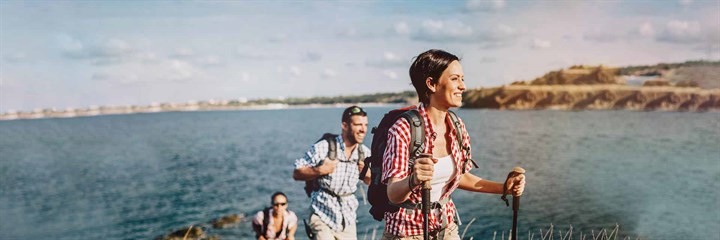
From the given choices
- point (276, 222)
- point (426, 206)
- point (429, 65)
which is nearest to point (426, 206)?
point (426, 206)

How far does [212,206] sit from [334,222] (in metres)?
40.6

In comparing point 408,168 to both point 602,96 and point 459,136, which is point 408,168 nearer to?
point 459,136

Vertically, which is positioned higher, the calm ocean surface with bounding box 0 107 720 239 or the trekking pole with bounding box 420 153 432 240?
the trekking pole with bounding box 420 153 432 240

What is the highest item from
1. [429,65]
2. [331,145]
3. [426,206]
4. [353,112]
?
[429,65]

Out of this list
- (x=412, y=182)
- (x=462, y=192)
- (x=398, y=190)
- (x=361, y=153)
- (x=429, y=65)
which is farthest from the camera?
(x=462, y=192)

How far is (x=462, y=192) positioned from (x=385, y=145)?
138ft

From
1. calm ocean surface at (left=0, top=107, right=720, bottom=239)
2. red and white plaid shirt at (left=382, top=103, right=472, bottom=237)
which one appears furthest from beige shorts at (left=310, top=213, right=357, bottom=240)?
calm ocean surface at (left=0, top=107, right=720, bottom=239)

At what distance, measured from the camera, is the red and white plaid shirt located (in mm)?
3568

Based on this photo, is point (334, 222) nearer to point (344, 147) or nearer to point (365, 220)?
point (344, 147)

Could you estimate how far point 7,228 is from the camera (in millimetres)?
44281

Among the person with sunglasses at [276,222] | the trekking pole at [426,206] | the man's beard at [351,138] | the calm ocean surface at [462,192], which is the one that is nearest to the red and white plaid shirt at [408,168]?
the trekking pole at [426,206]

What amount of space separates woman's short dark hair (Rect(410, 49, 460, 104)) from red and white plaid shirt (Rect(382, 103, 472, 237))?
15 centimetres

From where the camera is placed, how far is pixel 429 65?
12.2 feet

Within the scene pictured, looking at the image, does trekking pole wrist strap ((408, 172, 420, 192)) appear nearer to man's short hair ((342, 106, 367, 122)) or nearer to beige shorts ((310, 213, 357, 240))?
man's short hair ((342, 106, 367, 122))
